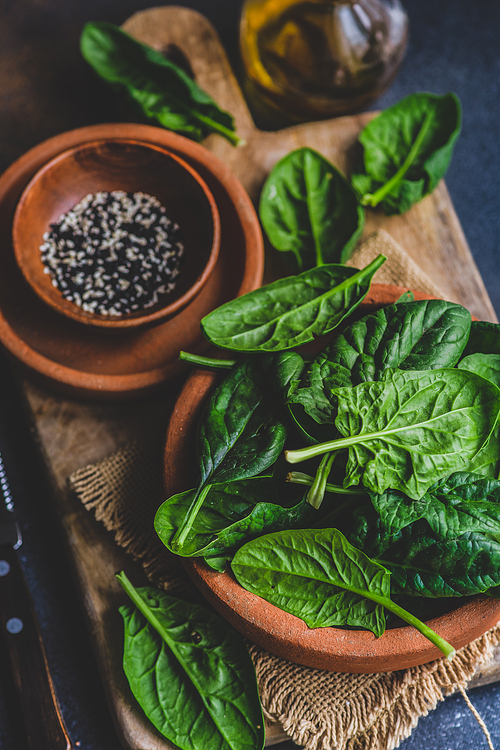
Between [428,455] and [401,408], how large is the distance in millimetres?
61

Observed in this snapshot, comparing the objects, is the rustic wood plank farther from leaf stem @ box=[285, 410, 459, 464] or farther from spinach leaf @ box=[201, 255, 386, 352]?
leaf stem @ box=[285, 410, 459, 464]

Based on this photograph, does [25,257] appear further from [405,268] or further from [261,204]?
[405,268]

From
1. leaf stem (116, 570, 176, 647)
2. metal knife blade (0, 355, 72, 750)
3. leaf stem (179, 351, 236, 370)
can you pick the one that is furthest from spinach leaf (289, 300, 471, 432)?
metal knife blade (0, 355, 72, 750)

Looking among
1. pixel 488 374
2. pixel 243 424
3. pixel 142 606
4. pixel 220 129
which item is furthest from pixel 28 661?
pixel 220 129

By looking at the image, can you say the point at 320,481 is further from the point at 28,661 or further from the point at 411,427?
the point at 28,661

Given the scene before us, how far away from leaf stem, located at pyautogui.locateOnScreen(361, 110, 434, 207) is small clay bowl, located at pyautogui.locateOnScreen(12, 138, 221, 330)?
0.30 meters

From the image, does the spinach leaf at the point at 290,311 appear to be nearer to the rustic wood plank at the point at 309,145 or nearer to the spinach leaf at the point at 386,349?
the spinach leaf at the point at 386,349

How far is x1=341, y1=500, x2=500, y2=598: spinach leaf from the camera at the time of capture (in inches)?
26.8

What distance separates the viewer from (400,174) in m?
1.11

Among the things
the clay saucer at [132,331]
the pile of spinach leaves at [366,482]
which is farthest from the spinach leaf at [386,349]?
the clay saucer at [132,331]

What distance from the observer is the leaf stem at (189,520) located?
0.73 metres

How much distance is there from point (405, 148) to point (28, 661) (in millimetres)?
1083

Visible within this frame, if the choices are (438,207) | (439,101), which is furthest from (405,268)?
(439,101)

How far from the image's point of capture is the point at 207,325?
2.65ft
